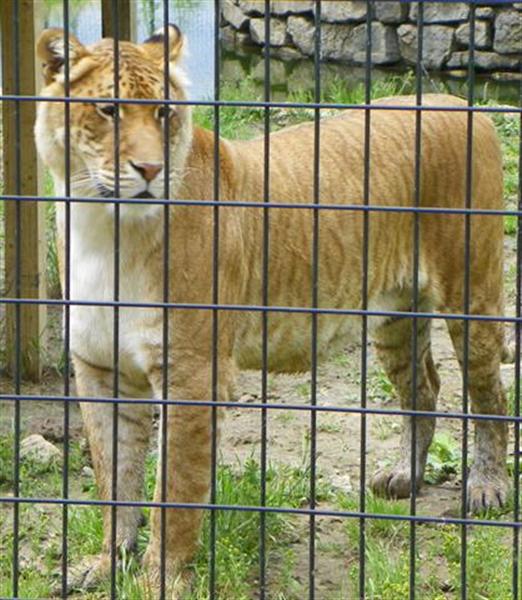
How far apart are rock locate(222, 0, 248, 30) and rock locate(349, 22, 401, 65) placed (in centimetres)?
149

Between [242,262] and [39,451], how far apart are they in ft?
3.77

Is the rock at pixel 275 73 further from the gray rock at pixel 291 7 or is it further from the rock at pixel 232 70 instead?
the gray rock at pixel 291 7

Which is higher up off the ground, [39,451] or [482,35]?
[482,35]

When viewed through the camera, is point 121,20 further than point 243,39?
No

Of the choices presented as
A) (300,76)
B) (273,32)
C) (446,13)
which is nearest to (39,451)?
(300,76)

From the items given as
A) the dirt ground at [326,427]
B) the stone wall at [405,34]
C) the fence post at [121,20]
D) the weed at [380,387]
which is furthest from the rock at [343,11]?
the weed at [380,387]

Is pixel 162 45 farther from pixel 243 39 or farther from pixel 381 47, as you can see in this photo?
pixel 243 39

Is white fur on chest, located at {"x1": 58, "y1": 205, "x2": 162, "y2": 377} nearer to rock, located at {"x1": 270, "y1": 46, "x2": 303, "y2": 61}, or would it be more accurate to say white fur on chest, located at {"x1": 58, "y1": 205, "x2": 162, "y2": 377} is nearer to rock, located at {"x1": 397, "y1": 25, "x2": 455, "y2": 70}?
rock, located at {"x1": 397, "y1": 25, "x2": 455, "y2": 70}

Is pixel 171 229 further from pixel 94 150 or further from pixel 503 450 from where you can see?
pixel 503 450

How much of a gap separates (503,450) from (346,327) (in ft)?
2.32

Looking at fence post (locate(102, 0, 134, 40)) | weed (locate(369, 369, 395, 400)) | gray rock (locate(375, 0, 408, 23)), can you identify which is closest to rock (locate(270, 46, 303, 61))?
gray rock (locate(375, 0, 408, 23))

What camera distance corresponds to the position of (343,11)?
42.9ft

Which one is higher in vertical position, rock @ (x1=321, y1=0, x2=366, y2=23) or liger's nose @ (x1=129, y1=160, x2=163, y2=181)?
rock @ (x1=321, y1=0, x2=366, y2=23)

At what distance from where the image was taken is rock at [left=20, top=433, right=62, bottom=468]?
554 centimetres
